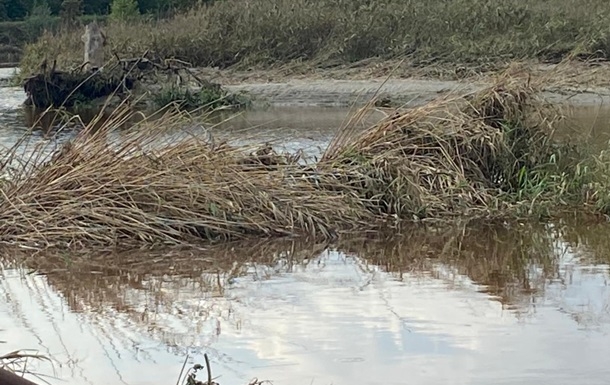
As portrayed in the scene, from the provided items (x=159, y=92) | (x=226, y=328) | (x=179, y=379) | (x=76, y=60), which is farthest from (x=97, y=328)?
(x=76, y=60)

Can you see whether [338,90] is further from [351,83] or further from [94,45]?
[94,45]

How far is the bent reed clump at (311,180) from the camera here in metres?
7.46

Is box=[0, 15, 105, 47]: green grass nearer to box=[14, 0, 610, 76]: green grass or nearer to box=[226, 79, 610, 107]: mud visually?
box=[14, 0, 610, 76]: green grass

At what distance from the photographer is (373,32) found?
69.5ft

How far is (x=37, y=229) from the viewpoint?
7.31 meters

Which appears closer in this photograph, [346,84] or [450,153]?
[450,153]

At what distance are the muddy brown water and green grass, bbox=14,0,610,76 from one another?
12367mm

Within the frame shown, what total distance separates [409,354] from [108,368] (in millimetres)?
1268

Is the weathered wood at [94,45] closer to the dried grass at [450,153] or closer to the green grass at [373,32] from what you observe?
the green grass at [373,32]

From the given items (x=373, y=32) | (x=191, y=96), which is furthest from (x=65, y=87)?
(x=373, y=32)

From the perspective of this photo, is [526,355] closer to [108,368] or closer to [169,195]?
[108,368]

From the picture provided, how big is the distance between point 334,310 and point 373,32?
1598 cm

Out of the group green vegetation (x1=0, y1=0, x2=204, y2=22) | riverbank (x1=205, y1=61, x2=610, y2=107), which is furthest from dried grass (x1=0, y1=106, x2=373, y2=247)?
green vegetation (x1=0, y1=0, x2=204, y2=22)

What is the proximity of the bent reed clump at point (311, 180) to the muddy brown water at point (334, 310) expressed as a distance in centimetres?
30
